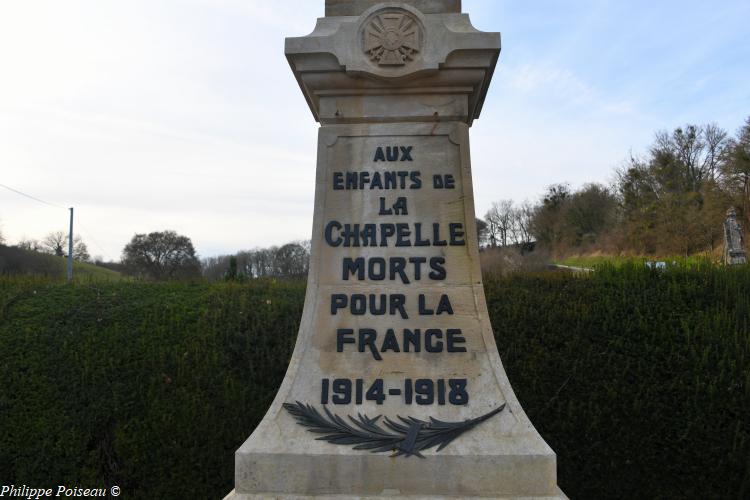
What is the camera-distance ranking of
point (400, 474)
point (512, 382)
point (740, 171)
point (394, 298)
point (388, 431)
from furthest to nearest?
point (740, 171) → point (512, 382) → point (394, 298) → point (388, 431) → point (400, 474)

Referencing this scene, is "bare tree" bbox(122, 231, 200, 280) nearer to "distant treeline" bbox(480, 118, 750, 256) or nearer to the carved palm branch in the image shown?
"distant treeline" bbox(480, 118, 750, 256)

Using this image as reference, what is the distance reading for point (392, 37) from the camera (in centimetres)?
401

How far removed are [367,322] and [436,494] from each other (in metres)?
1.14

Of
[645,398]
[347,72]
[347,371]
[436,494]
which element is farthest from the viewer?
[645,398]

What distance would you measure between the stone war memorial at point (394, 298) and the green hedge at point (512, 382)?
79.8 inches

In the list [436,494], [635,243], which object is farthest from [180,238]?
[436,494]

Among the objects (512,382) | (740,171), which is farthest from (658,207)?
(512,382)

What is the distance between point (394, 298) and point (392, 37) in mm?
1801

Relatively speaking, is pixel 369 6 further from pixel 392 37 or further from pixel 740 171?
pixel 740 171

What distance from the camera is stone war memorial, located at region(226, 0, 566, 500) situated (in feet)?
11.1

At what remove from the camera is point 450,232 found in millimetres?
4035

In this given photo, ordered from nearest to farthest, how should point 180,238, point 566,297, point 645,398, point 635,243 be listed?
point 645,398, point 566,297, point 635,243, point 180,238

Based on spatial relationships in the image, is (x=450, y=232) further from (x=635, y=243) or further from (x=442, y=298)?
(x=635, y=243)

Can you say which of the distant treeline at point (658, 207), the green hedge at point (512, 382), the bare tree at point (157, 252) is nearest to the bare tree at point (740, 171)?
the distant treeline at point (658, 207)
